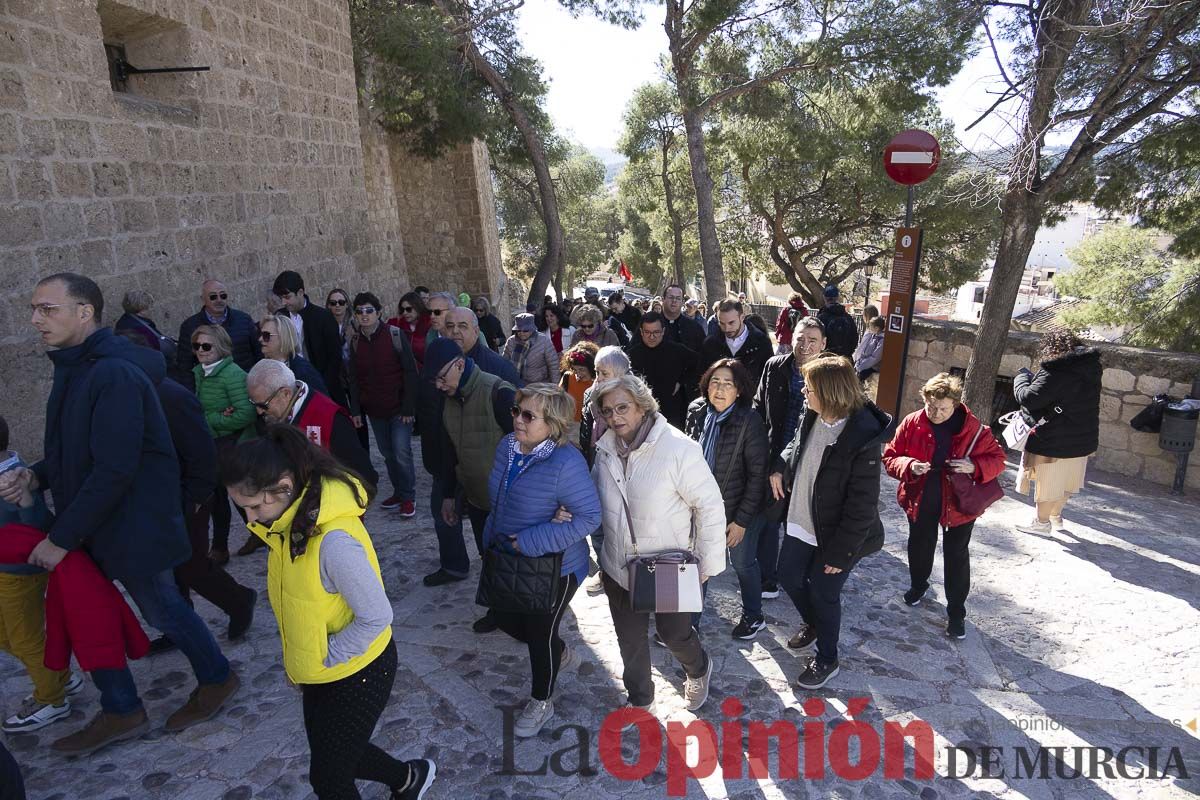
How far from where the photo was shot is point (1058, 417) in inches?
187

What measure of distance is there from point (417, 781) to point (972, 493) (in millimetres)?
2855

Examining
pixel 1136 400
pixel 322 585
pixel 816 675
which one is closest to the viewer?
pixel 322 585

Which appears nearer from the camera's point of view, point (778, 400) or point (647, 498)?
point (647, 498)

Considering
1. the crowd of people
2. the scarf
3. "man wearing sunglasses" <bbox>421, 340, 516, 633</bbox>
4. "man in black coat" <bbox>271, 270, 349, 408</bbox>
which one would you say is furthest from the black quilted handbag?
"man in black coat" <bbox>271, 270, 349, 408</bbox>

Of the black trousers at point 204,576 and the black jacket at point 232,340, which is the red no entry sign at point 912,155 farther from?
the black trousers at point 204,576

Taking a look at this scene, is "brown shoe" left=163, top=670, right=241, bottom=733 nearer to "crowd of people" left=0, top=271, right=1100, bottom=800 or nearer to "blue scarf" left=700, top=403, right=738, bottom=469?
"crowd of people" left=0, top=271, right=1100, bottom=800

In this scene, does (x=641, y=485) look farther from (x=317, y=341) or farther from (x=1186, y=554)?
(x=1186, y=554)

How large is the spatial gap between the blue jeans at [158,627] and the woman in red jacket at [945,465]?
3397 millimetres

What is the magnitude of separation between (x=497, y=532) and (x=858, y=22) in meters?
10.6

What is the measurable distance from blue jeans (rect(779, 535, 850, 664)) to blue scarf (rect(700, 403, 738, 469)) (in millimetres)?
530

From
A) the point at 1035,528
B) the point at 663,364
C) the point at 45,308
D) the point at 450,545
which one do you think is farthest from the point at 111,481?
the point at 1035,528

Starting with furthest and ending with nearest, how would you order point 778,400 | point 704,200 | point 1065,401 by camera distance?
point 704,200, point 1065,401, point 778,400

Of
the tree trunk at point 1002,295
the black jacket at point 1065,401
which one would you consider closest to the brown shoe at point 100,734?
the black jacket at point 1065,401

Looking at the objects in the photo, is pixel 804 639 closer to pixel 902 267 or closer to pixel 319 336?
pixel 902 267
